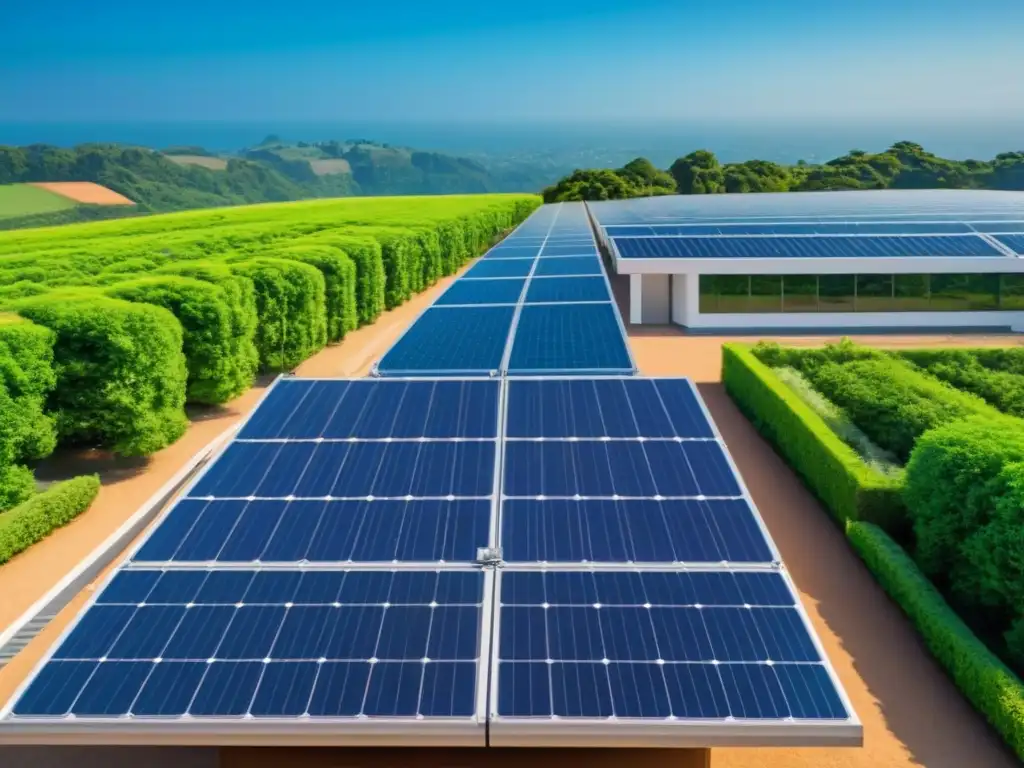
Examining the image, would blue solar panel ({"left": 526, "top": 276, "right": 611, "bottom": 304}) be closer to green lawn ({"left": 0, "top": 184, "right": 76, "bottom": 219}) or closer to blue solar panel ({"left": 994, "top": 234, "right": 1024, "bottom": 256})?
blue solar panel ({"left": 994, "top": 234, "right": 1024, "bottom": 256})

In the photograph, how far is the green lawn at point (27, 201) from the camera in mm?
103000

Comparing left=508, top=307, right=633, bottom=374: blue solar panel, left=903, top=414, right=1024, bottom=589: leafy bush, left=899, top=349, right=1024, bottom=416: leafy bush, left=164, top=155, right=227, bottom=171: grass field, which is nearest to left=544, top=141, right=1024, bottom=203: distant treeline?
left=899, top=349, right=1024, bottom=416: leafy bush

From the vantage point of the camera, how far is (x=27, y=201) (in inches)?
4252

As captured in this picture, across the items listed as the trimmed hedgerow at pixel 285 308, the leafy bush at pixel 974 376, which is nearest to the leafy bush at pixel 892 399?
the leafy bush at pixel 974 376

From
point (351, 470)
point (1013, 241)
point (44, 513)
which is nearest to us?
point (351, 470)

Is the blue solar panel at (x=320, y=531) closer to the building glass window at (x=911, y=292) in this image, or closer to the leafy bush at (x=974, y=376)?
the leafy bush at (x=974, y=376)

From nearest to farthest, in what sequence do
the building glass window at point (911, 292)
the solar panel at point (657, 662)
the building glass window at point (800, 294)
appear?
the solar panel at point (657, 662) → the building glass window at point (911, 292) → the building glass window at point (800, 294)

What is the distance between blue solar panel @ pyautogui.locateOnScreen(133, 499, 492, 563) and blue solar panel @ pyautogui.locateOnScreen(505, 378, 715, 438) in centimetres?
234

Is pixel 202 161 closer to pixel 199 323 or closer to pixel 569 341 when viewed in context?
pixel 199 323

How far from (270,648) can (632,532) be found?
408 centimetres

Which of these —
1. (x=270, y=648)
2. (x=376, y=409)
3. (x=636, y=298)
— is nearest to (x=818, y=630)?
(x=376, y=409)

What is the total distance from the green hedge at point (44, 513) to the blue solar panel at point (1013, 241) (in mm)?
36122

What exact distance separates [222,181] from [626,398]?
173869 millimetres

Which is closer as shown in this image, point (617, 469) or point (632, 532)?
Answer: point (632, 532)
